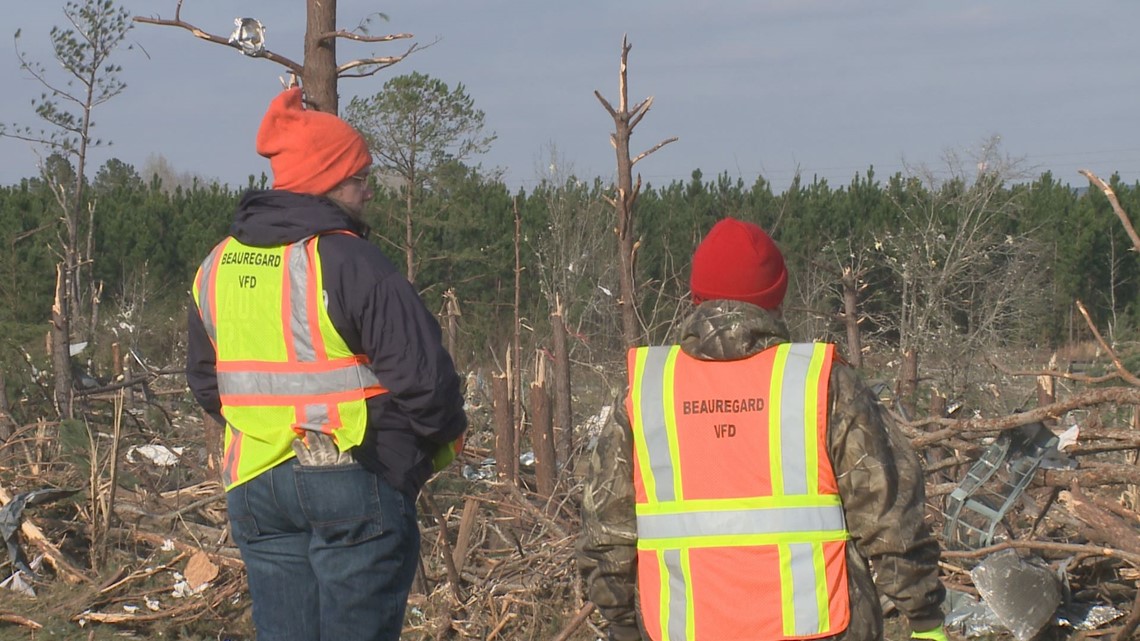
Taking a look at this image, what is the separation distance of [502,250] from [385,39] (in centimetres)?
2013

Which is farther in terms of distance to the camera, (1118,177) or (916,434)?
(1118,177)

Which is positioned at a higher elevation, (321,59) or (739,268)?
(321,59)

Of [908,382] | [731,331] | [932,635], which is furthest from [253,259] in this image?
[908,382]

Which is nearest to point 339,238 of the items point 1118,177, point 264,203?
point 264,203

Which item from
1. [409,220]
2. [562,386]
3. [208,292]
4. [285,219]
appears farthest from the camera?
[409,220]

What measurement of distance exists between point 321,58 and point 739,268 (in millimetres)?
3476

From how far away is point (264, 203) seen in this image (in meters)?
3.19

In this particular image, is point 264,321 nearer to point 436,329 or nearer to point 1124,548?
point 436,329

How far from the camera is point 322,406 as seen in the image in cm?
304

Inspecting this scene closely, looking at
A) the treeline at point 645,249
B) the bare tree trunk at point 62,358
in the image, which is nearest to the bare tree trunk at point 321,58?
the bare tree trunk at point 62,358

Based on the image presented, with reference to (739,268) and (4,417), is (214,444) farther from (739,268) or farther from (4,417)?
(739,268)

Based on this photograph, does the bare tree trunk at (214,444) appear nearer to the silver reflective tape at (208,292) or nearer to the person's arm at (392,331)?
the silver reflective tape at (208,292)

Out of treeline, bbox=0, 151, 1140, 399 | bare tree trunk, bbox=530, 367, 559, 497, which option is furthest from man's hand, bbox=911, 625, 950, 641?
treeline, bbox=0, 151, 1140, 399

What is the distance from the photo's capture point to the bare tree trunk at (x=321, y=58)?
18.6 ft
